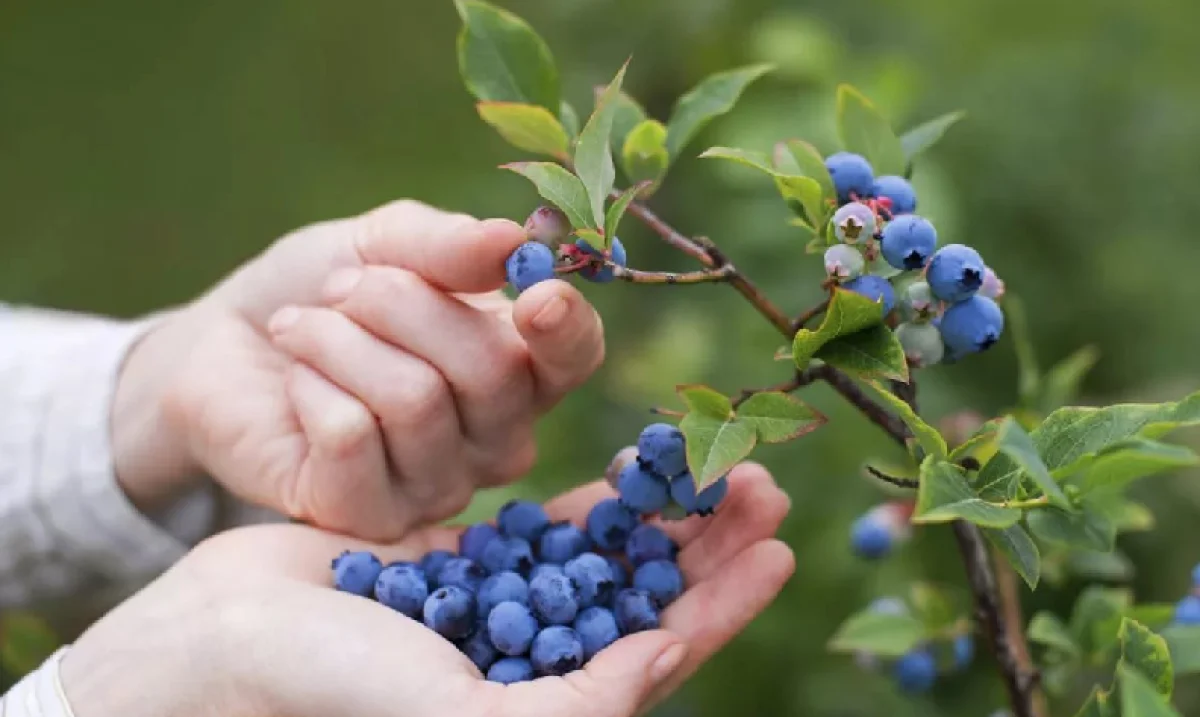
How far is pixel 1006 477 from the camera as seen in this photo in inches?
26.8

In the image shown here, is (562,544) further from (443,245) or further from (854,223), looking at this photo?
(854,223)

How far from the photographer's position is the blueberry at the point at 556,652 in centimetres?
83

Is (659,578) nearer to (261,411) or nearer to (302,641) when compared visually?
(302,641)

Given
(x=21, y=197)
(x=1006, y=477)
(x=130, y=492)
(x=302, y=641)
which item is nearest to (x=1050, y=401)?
(x=1006, y=477)

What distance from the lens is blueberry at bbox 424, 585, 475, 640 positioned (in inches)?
34.0

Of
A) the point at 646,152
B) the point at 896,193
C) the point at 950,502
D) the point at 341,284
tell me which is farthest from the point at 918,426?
the point at 341,284

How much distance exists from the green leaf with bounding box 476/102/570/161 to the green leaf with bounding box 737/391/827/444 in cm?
25

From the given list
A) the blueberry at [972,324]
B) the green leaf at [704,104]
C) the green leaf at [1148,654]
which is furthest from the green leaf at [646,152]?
the green leaf at [1148,654]

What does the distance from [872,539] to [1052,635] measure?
0.81 ft

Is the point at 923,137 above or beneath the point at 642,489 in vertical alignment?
above

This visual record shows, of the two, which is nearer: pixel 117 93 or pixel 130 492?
pixel 130 492

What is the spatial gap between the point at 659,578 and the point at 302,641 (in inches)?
10.9

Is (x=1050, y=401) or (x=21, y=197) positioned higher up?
(x=1050, y=401)

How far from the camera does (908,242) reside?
735mm
